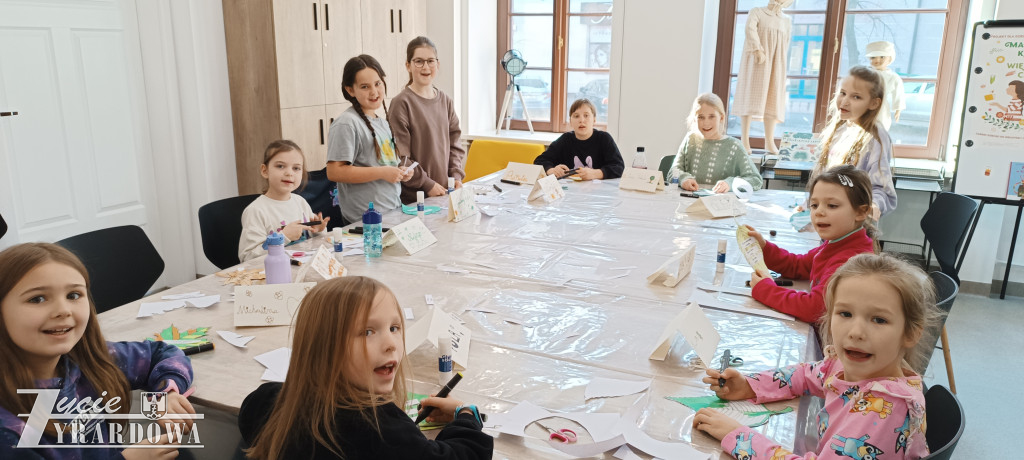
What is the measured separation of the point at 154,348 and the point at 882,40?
4.83 m

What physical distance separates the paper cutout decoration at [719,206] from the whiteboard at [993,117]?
178cm

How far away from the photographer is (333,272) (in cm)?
205

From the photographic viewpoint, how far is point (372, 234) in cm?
236

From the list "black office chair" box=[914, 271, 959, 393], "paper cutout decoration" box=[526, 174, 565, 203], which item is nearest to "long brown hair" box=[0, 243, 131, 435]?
"black office chair" box=[914, 271, 959, 393]

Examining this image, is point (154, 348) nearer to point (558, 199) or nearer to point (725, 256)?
point (725, 256)

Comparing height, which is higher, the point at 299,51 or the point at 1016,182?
the point at 299,51

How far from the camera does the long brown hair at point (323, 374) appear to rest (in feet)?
3.56

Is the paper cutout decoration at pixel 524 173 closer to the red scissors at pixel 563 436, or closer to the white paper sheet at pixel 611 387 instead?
the white paper sheet at pixel 611 387

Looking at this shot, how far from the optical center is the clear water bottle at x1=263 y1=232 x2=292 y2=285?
1.96 metres

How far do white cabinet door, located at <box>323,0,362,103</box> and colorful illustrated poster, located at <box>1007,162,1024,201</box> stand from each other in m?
Answer: 3.88

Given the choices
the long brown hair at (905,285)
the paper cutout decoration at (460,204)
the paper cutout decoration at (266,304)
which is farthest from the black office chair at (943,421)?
the paper cutout decoration at (460,204)

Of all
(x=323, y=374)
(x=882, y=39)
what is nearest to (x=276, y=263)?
(x=323, y=374)

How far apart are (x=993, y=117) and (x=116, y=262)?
4369 millimetres

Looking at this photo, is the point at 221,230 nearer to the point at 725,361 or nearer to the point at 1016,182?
the point at 725,361
